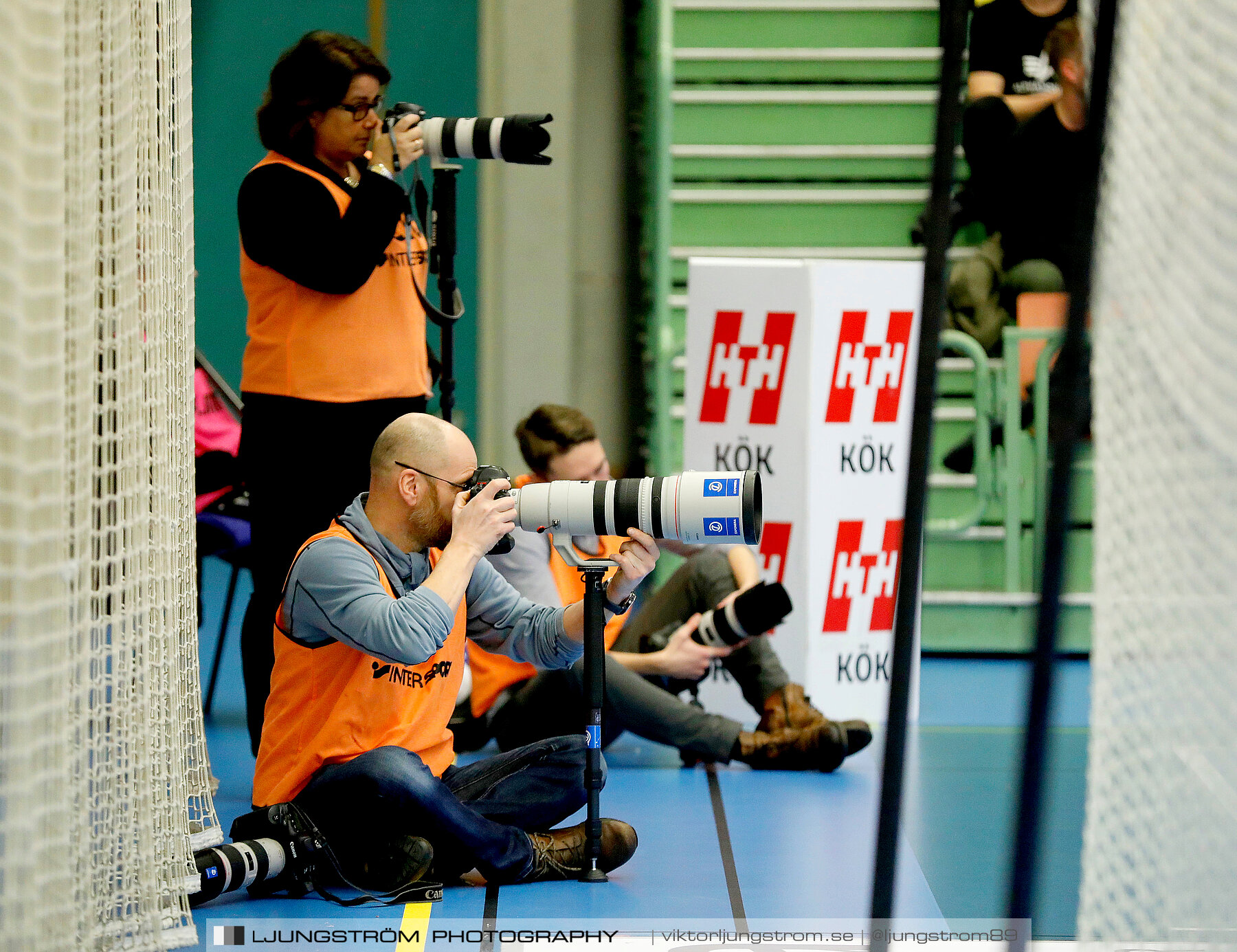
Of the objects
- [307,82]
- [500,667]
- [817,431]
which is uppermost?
[307,82]

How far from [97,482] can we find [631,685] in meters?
1.61

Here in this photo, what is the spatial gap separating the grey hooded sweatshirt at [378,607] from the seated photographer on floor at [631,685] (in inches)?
23.5

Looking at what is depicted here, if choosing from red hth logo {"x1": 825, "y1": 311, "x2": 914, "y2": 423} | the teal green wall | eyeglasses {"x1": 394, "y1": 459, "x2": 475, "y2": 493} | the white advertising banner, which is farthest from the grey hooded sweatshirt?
the teal green wall

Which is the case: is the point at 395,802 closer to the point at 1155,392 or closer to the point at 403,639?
the point at 403,639

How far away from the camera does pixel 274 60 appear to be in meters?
7.03

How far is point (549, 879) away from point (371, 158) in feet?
5.59

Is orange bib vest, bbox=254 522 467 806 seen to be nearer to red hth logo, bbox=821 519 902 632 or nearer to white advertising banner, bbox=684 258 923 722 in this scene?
white advertising banner, bbox=684 258 923 722

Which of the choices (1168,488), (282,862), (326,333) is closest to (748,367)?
(326,333)

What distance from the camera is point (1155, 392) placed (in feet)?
5.31

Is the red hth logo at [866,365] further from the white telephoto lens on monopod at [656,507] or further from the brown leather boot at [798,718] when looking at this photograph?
the white telephoto lens on monopod at [656,507]

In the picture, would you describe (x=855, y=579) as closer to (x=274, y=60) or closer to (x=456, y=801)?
(x=456, y=801)

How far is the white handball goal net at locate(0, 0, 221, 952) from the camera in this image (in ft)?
5.61

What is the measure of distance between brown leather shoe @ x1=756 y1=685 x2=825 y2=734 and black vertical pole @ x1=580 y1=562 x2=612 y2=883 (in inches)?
42.9

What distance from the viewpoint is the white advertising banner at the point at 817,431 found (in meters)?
3.92
